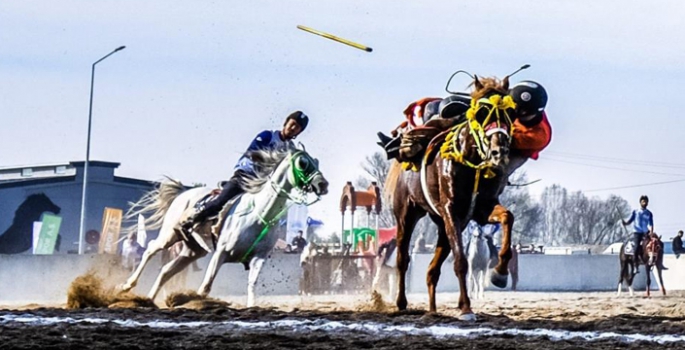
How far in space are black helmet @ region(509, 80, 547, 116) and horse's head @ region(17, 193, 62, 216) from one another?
1707 inches

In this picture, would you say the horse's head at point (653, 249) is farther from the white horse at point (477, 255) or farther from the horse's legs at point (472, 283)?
the horse's legs at point (472, 283)

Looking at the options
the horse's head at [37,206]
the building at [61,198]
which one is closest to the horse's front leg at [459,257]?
the building at [61,198]

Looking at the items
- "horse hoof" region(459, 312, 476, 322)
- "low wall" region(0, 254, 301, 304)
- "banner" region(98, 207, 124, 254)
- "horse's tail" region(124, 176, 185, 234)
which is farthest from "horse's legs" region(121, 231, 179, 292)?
"banner" region(98, 207, 124, 254)

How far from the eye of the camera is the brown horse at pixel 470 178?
1577 centimetres

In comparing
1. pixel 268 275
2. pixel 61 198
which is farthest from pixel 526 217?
pixel 268 275

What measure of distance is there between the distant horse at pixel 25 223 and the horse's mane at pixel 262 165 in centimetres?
3609

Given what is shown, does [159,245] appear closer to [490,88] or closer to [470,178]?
[470,178]

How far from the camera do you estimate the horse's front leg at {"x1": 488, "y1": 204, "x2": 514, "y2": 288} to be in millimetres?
15688

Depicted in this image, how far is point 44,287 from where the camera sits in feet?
96.4

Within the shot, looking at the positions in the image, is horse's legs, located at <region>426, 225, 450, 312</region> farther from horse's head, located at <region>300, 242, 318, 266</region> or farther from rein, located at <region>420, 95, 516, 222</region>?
horse's head, located at <region>300, 242, 318, 266</region>

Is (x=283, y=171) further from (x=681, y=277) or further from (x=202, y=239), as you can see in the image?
(x=681, y=277)

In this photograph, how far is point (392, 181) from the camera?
18.8 metres

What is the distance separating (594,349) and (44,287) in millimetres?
19570

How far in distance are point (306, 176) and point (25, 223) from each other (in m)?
40.0
